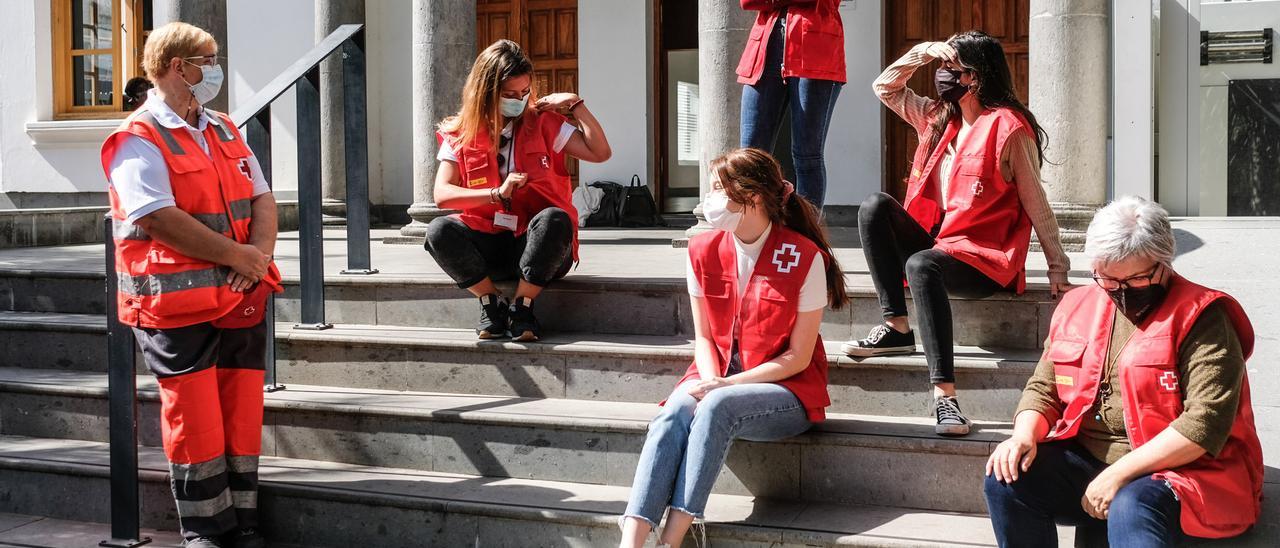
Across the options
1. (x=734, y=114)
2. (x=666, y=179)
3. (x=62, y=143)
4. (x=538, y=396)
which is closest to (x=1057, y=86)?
(x=734, y=114)

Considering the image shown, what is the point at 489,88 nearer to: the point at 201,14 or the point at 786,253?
the point at 786,253

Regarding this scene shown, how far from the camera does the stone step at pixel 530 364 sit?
4293mm

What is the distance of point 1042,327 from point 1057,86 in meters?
2.56

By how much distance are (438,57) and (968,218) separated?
480cm

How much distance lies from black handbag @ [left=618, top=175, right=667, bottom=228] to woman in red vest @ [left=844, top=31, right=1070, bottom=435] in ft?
21.0

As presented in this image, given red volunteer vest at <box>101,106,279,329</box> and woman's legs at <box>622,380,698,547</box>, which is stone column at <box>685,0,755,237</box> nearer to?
woman's legs at <box>622,380,698,547</box>

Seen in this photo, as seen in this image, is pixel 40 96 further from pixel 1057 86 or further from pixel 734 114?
pixel 1057 86

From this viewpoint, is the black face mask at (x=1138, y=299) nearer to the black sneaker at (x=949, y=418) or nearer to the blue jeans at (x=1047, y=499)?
the blue jeans at (x=1047, y=499)

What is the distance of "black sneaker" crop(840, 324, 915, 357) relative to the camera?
4375mm

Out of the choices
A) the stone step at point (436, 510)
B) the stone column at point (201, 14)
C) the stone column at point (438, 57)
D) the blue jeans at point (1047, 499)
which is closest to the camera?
the blue jeans at point (1047, 499)

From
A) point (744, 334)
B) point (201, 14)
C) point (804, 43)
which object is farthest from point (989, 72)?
point (201, 14)

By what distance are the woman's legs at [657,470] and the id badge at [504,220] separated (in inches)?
61.0

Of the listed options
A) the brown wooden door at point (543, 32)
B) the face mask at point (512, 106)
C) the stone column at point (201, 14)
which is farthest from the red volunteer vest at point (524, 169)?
the brown wooden door at point (543, 32)

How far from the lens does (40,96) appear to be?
1303 cm
